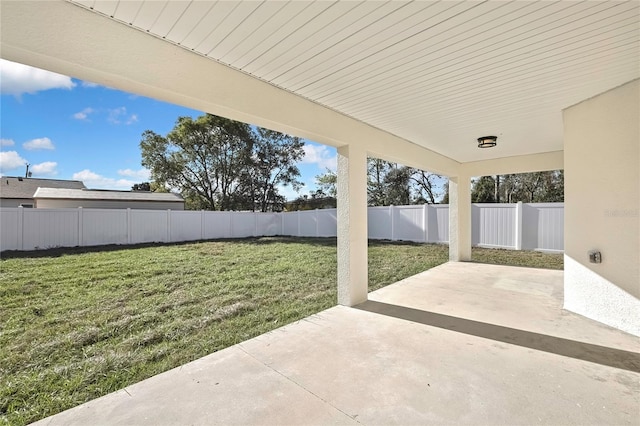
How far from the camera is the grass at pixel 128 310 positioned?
2639mm

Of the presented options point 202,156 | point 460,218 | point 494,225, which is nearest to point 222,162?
point 202,156

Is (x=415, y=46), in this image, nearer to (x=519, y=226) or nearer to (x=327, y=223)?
(x=519, y=226)

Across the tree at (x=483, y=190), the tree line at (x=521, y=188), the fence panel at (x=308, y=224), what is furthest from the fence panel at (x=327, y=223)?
the tree at (x=483, y=190)

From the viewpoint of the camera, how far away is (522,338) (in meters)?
3.32

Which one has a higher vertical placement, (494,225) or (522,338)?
(494,225)

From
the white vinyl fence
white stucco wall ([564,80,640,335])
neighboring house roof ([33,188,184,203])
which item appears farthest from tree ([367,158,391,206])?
white stucco wall ([564,80,640,335])

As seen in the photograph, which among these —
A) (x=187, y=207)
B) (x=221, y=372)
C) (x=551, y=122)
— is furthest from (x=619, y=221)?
(x=187, y=207)

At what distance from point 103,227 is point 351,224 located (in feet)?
38.8

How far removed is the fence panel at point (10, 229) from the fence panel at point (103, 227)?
1.76 meters

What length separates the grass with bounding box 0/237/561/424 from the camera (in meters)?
2.64

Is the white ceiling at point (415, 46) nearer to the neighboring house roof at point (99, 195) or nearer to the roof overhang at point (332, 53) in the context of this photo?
the roof overhang at point (332, 53)

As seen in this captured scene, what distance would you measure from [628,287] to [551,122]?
2.68m

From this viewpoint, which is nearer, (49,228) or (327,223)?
(49,228)

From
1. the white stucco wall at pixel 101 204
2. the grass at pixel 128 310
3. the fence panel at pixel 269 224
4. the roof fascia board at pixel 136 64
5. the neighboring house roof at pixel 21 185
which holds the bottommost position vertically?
the grass at pixel 128 310
